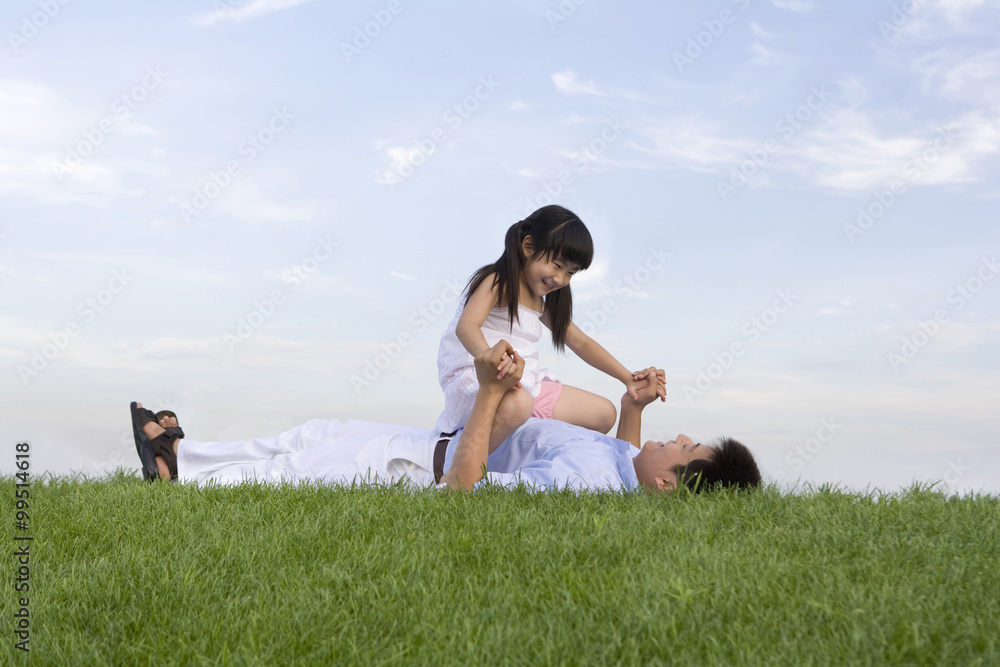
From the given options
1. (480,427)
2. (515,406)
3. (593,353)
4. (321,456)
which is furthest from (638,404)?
(321,456)

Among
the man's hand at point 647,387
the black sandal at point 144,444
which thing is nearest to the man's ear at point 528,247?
the man's hand at point 647,387

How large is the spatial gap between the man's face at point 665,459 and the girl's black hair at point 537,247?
1.26 meters

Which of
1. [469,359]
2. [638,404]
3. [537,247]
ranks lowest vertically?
[638,404]

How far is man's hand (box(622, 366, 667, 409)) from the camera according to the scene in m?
5.28

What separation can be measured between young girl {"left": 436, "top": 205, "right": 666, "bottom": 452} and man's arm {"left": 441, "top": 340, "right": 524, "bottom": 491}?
10.7 inches

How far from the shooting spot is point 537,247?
4930mm

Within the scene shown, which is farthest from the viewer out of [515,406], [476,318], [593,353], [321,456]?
[593,353]

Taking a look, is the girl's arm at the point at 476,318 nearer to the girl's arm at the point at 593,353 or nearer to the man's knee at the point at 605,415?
the girl's arm at the point at 593,353

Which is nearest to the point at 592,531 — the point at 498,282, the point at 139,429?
the point at 498,282

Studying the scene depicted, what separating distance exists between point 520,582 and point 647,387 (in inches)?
112

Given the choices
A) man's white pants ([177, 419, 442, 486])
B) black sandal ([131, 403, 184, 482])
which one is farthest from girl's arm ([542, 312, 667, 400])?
black sandal ([131, 403, 184, 482])

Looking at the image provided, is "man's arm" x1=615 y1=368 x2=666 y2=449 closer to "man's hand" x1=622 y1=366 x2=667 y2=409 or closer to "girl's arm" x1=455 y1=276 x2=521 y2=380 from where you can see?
"man's hand" x1=622 y1=366 x2=667 y2=409

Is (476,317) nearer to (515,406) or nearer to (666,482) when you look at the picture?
(515,406)

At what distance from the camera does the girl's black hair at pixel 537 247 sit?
4867 millimetres
